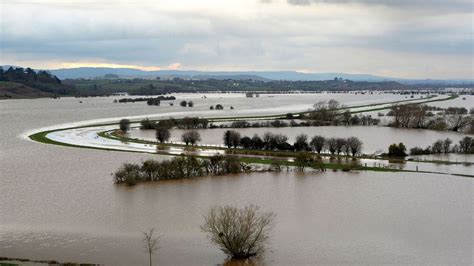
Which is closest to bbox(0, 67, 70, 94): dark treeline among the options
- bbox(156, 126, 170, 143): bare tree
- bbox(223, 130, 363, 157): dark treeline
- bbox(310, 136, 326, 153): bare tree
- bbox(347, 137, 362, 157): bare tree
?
bbox(156, 126, 170, 143): bare tree

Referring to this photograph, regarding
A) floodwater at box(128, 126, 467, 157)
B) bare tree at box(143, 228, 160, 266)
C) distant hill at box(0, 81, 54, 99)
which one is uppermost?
distant hill at box(0, 81, 54, 99)

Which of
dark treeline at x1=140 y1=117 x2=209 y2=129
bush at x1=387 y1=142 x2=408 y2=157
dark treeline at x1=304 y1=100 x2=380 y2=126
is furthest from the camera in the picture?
dark treeline at x1=304 y1=100 x2=380 y2=126

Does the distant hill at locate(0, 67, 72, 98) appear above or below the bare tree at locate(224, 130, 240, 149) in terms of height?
Answer: above

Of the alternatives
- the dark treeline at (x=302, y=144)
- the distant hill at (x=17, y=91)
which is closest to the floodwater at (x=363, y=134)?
the dark treeline at (x=302, y=144)

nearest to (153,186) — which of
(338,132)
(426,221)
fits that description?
(426,221)

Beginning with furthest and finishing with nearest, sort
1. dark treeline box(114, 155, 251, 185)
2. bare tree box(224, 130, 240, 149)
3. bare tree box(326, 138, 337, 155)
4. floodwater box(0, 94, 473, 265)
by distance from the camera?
1. bare tree box(224, 130, 240, 149)
2. bare tree box(326, 138, 337, 155)
3. dark treeline box(114, 155, 251, 185)
4. floodwater box(0, 94, 473, 265)

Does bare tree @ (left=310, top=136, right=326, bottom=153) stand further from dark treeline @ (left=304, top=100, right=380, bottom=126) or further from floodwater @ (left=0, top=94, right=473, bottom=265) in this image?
dark treeline @ (left=304, top=100, right=380, bottom=126)
